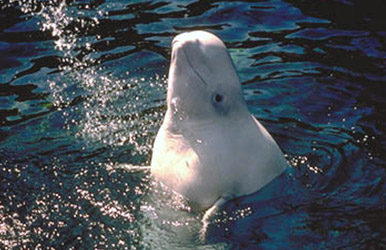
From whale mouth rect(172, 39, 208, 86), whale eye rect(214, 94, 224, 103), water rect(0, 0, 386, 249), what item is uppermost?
whale mouth rect(172, 39, 208, 86)

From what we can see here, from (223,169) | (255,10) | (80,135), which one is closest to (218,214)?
(223,169)

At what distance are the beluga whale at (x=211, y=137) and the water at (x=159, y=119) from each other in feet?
0.49

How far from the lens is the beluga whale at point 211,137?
6.57m

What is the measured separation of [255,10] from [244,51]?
1.56m

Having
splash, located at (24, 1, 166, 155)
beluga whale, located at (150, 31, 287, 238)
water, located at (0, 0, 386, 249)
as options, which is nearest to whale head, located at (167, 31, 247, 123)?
beluga whale, located at (150, 31, 287, 238)

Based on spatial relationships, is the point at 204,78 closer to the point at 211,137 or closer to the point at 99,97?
the point at 211,137

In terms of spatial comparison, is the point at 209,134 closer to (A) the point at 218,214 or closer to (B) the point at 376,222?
(A) the point at 218,214

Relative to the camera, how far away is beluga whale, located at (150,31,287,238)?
6.57 metres

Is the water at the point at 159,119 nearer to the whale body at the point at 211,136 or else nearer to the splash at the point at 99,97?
the splash at the point at 99,97

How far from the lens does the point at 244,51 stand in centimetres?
1050

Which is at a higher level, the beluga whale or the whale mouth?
the whale mouth

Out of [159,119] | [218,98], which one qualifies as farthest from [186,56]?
[159,119]

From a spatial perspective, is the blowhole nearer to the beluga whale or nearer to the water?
the beluga whale

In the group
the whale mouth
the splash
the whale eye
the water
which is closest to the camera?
the water
